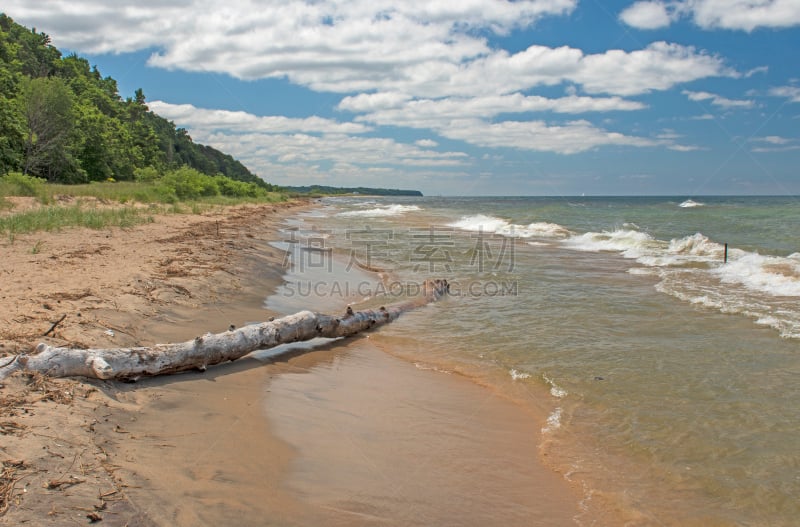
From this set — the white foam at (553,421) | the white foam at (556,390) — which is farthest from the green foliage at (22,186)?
the white foam at (553,421)

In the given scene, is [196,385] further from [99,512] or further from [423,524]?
[423,524]

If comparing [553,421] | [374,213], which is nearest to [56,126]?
[374,213]

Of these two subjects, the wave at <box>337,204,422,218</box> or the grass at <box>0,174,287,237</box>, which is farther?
the wave at <box>337,204,422,218</box>

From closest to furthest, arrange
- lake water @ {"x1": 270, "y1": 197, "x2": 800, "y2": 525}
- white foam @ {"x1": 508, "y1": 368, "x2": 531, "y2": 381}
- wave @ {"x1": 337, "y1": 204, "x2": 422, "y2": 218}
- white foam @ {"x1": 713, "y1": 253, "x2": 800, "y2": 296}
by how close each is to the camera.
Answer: lake water @ {"x1": 270, "y1": 197, "x2": 800, "y2": 525}, white foam @ {"x1": 508, "y1": 368, "x2": 531, "y2": 381}, white foam @ {"x1": 713, "y1": 253, "x2": 800, "y2": 296}, wave @ {"x1": 337, "y1": 204, "x2": 422, "y2": 218}

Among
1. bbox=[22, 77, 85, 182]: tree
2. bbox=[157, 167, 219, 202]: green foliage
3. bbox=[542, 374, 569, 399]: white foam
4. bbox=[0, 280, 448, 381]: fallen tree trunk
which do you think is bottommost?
bbox=[542, 374, 569, 399]: white foam

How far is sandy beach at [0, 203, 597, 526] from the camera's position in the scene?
313 centimetres

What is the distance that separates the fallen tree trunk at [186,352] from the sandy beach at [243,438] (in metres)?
0.13

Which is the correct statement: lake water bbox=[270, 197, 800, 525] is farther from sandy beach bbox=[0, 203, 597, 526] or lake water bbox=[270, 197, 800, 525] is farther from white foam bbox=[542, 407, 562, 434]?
sandy beach bbox=[0, 203, 597, 526]

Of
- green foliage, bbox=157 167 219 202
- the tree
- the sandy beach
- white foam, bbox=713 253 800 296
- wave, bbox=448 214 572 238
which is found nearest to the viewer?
the sandy beach

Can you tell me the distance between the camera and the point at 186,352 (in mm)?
5551

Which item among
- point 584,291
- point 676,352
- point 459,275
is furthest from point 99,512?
point 459,275

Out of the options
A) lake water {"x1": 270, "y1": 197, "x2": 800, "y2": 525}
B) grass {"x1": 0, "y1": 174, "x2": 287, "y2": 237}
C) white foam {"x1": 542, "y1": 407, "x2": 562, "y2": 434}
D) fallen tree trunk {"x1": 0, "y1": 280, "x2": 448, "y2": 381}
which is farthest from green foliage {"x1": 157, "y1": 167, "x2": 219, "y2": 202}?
white foam {"x1": 542, "y1": 407, "x2": 562, "y2": 434}

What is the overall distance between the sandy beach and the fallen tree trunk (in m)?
0.13

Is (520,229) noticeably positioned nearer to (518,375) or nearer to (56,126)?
(518,375)
